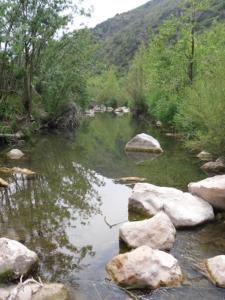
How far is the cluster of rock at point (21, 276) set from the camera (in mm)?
6789

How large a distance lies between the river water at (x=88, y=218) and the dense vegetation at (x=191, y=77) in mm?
2135

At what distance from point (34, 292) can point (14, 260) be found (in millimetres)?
808

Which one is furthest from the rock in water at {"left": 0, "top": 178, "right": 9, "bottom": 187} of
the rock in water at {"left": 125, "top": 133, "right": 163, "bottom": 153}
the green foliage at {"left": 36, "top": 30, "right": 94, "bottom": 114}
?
the green foliage at {"left": 36, "top": 30, "right": 94, "bottom": 114}

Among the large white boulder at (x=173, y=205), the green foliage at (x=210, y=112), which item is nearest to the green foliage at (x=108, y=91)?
the green foliage at (x=210, y=112)

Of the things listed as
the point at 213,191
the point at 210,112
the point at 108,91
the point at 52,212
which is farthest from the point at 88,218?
the point at 108,91

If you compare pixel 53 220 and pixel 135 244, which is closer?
pixel 135 244

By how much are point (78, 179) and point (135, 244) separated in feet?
24.9

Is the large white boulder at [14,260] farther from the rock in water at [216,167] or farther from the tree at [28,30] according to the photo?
the tree at [28,30]

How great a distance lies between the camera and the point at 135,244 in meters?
8.91

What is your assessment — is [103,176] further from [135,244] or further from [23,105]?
[23,105]

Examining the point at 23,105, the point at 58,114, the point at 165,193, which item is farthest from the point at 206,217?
the point at 58,114

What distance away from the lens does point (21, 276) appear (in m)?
7.11

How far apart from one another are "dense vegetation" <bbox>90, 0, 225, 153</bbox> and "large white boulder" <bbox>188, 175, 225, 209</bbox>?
213 inches

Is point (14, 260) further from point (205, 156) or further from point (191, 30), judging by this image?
point (191, 30)
